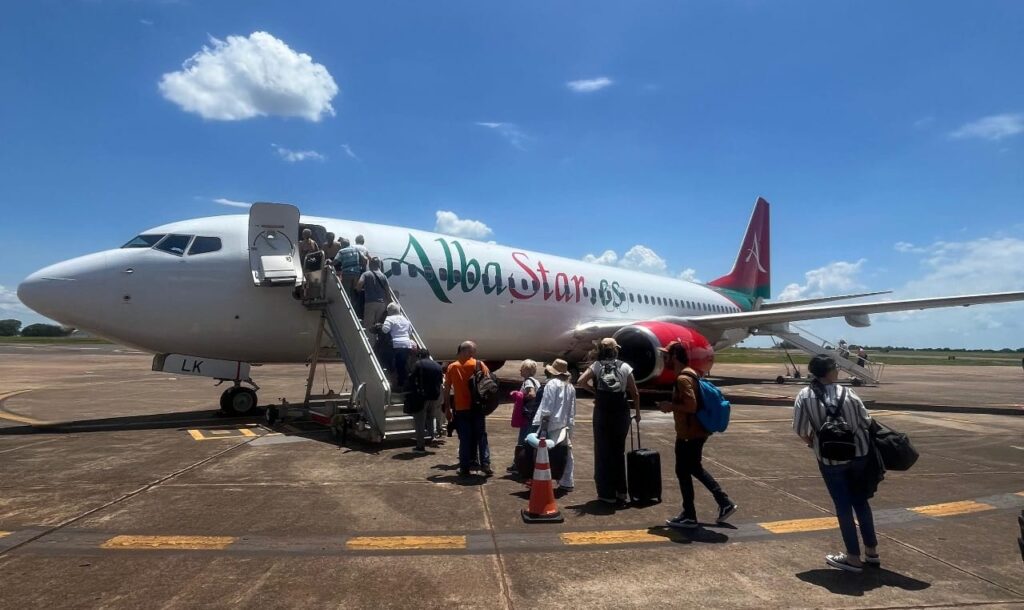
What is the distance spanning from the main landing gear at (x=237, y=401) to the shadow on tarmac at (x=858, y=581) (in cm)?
987

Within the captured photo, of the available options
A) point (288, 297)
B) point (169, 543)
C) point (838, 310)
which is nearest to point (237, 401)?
point (288, 297)

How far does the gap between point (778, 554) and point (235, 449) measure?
6691mm

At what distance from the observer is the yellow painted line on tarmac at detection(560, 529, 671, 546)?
4.62 metres

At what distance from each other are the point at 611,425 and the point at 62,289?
8459mm

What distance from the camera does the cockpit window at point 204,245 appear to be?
9844 millimetres

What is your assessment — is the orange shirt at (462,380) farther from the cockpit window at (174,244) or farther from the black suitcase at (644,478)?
the cockpit window at (174,244)

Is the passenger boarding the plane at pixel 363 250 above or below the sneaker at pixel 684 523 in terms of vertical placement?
above

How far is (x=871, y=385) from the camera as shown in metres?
22.7

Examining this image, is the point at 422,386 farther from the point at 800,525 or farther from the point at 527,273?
the point at 527,273

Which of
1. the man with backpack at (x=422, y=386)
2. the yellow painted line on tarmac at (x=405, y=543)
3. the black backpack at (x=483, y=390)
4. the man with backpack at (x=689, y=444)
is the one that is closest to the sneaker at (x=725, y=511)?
the man with backpack at (x=689, y=444)

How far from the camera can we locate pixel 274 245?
10359mm

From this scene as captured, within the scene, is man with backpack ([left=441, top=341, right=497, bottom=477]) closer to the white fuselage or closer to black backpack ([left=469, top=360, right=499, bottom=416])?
black backpack ([left=469, top=360, right=499, bottom=416])

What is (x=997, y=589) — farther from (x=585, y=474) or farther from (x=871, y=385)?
(x=871, y=385)

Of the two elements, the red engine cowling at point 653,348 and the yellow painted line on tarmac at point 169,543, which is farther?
the red engine cowling at point 653,348
